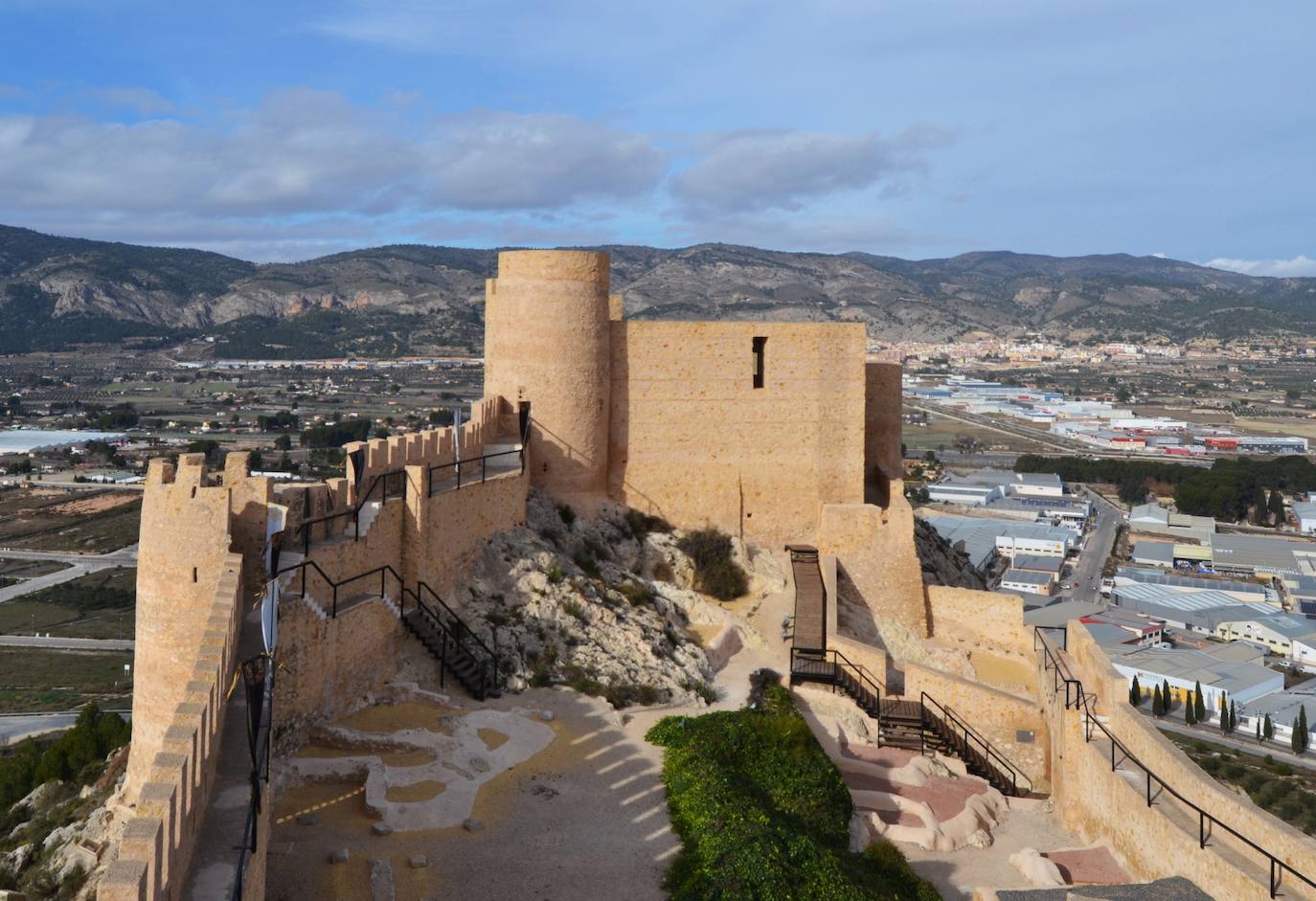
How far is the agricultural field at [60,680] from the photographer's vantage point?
40.4 metres

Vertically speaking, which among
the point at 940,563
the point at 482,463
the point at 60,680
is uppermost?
the point at 482,463

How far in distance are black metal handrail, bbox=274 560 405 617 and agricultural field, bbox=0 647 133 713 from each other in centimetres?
2664

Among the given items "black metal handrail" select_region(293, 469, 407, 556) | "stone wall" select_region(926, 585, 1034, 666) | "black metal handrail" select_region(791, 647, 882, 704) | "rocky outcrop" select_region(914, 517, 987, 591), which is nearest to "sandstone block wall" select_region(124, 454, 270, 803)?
"black metal handrail" select_region(293, 469, 407, 556)

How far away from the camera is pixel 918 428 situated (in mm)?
142500

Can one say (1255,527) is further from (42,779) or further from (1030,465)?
(42,779)

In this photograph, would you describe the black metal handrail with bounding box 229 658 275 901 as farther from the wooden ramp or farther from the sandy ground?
the wooden ramp

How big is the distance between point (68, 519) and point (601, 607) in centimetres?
6386

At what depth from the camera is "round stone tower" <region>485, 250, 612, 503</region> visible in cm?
2288

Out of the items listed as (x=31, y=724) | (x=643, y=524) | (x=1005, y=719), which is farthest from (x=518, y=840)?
(x=31, y=724)

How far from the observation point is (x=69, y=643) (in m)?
48.7

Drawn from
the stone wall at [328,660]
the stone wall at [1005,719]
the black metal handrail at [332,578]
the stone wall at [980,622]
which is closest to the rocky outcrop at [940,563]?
the stone wall at [980,622]

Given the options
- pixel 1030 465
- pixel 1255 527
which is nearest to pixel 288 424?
pixel 1030 465

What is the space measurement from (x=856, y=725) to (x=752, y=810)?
6555 mm

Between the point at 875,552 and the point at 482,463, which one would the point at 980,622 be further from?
the point at 482,463
